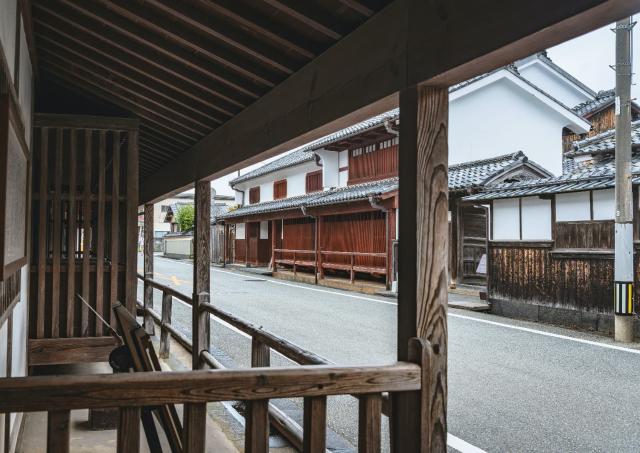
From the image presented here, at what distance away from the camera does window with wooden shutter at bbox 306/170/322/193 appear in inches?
954

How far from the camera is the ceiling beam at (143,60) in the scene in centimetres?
400

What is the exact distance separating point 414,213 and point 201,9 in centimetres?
183

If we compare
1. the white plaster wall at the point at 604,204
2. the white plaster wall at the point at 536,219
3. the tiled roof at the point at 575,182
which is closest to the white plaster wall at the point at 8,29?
the tiled roof at the point at 575,182

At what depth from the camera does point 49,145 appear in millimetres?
6188

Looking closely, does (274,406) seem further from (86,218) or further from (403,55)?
(403,55)

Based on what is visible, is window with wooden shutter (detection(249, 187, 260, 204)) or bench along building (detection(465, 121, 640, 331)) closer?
bench along building (detection(465, 121, 640, 331))

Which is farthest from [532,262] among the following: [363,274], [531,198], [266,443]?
[266,443]

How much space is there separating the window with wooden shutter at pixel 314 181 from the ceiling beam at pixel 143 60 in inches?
774

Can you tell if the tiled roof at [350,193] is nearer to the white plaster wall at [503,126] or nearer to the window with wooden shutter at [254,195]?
the white plaster wall at [503,126]

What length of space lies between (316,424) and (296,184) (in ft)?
80.7

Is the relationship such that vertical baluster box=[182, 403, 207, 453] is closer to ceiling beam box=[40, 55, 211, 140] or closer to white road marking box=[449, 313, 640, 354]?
ceiling beam box=[40, 55, 211, 140]

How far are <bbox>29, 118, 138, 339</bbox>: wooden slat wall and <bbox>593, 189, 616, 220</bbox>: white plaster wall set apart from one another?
849 cm

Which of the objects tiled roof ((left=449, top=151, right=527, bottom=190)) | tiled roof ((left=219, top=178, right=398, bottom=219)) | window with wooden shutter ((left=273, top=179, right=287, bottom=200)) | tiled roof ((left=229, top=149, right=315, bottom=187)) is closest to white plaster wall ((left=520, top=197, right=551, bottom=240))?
tiled roof ((left=449, top=151, right=527, bottom=190))

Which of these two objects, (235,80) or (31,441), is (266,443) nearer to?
(235,80)
